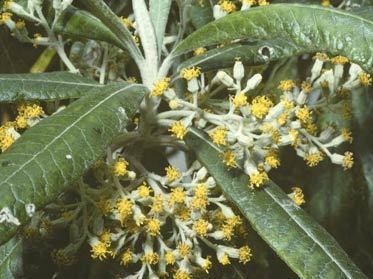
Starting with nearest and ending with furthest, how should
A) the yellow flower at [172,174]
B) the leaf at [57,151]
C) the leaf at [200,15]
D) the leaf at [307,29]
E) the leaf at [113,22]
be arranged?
the leaf at [57,151]
the leaf at [307,29]
the leaf at [113,22]
the yellow flower at [172,174]
the leaf at [200,15]

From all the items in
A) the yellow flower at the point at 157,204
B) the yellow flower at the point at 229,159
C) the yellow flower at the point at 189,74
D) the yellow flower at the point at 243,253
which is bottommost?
the yellow flower at the point at 243,253

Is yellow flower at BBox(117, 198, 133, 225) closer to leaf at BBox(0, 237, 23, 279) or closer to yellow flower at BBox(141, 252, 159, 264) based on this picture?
yellow flower at BBox(141, 252, 159, 264)

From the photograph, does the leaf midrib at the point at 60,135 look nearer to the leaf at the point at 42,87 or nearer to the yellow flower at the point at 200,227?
the leaf at the point at 42,87

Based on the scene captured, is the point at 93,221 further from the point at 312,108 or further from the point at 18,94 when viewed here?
the point at 312,108

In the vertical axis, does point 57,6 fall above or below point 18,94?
above

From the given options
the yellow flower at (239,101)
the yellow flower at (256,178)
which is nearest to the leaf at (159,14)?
the yellow flower at (239,101)

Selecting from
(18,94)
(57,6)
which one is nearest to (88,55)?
(57,6)
